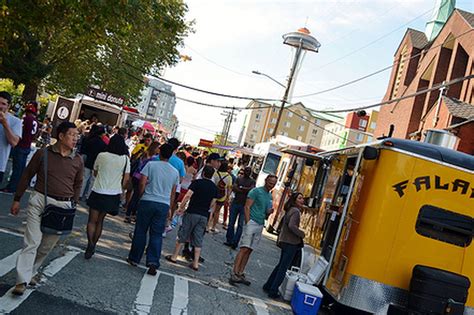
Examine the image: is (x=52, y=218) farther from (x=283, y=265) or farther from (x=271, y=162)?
(x=271, y=162)

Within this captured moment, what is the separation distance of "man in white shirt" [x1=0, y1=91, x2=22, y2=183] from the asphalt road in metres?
1.30

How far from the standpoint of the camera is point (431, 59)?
101 feet

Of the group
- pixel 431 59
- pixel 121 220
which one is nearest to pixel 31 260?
pixel 121 220

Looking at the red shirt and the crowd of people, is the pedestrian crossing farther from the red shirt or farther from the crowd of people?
the red shirt

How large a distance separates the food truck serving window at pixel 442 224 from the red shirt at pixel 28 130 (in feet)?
25.7

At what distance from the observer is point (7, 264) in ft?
21.4

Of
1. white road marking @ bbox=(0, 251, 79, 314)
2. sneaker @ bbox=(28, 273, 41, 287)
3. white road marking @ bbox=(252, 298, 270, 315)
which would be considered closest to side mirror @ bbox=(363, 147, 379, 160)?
white road marking @ bbox=(252, 298, 270, 315)

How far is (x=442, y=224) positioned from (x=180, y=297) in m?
3.59

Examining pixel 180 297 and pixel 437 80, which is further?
pixel 437 80

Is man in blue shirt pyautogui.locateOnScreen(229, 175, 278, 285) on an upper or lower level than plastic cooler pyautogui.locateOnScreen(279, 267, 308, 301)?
upper

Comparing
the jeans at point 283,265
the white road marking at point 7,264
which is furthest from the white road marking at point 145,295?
the jeans at point 283,265

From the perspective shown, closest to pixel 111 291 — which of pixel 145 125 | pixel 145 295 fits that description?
pixel 145 295

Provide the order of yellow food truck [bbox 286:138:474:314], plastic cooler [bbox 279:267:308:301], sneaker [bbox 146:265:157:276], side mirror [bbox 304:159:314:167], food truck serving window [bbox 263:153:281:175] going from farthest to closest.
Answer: food truck serving window [bbox 263:153:281:175] → side mirror [bbox 304:159:314:167] → plastic cooler [bbox 279:267:308:301] → sneaker [bbox 146:265:157:276] → yellow food truck [bbox 286:138:474:314]

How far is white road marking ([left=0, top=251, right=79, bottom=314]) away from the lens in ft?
17.2
